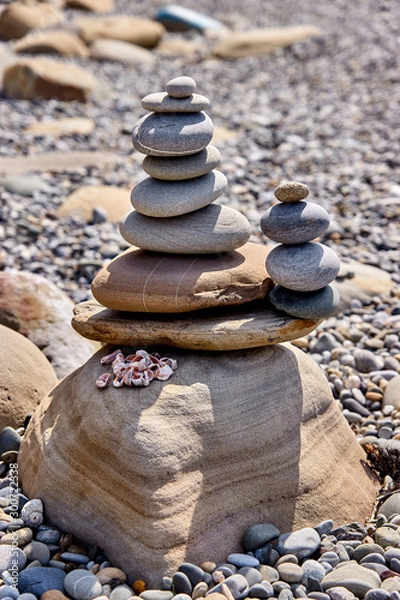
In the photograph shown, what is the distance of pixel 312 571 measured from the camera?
11.7 ft

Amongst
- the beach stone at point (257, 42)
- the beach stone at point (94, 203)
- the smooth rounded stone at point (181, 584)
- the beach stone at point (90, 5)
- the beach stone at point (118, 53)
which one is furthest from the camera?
the beach stone at point (90, 5)

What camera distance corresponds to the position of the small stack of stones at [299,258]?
4000 millimetres

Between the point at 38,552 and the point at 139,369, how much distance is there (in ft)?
3.09

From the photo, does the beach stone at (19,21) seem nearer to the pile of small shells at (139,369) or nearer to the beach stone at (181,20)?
the beach stone at (181,20)

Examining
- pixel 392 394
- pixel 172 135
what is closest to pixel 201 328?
pixel 172 135

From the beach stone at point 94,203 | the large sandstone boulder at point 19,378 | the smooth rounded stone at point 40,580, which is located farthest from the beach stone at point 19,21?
the smooth rounded stone at point 40,580

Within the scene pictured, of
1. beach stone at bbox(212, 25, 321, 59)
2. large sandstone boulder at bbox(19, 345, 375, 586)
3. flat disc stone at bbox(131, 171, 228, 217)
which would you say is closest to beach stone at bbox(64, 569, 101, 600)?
A: large sandstone boulder at bbox(19, 345, 375, 586)

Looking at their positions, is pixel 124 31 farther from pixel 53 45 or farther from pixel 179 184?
pixel 179 184

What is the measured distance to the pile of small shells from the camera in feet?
12.7

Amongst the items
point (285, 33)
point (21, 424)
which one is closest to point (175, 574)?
point (21, 424)

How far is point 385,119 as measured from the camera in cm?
1262

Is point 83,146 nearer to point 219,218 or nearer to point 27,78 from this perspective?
point 27,78

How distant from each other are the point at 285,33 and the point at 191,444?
1624cm

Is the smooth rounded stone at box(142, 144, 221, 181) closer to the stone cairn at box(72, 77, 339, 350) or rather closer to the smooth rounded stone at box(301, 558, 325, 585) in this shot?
the stone cairn at box(72, 77, 339, 350)
